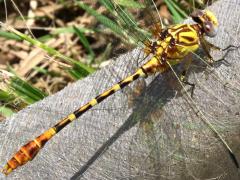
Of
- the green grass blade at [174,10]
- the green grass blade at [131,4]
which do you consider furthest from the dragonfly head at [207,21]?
the green grass blade at [174,10]

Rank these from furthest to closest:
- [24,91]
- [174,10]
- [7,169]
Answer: [174,10], [24,91], [7,169]

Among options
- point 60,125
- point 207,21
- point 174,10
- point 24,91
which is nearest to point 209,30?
point 207,21

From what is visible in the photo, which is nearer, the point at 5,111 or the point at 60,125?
the point at 60,125

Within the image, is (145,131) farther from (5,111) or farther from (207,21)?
(5,111)

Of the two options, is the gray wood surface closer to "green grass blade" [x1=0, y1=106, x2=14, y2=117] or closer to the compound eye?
the compound eye

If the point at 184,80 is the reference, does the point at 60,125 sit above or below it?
above

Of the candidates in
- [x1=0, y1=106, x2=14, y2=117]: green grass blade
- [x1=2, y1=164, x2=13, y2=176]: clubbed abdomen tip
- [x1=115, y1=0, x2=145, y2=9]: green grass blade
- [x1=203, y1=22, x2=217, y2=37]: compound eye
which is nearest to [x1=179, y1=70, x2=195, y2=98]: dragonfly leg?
[x1=203, y1=22, x2=217, y2=37]: compound eye
